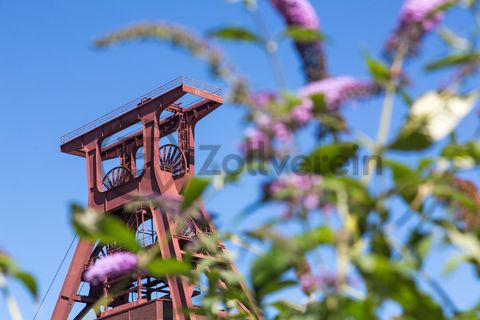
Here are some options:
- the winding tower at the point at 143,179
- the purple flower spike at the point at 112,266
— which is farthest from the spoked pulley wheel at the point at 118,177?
the purple flower spike at the point at 112,266

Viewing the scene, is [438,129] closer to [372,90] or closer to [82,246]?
[372,90]

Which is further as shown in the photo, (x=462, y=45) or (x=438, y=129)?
(x=462, y=45)

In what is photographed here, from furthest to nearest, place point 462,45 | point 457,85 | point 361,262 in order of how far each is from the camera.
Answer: point 462,45 → point 457,85 → point 361,262

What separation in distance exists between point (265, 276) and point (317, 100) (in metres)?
0.38

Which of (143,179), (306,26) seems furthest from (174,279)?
(306,26)

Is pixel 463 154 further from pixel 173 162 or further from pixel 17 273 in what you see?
pixel 173 162

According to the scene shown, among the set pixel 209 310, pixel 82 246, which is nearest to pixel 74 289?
pixel 82 246

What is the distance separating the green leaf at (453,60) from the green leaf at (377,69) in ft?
0.37

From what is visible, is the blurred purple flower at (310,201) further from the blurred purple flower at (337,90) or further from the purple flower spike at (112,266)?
the purple flower spike at (112,266)

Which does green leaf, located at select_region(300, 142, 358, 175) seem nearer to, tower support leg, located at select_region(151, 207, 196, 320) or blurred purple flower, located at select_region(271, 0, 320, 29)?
blurred purple flower, located at select_region(271, 0, 320, 29)

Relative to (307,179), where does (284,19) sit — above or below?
above

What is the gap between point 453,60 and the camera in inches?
68.4

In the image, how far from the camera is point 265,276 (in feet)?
4.89

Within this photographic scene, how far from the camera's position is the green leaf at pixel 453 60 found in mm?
1737
